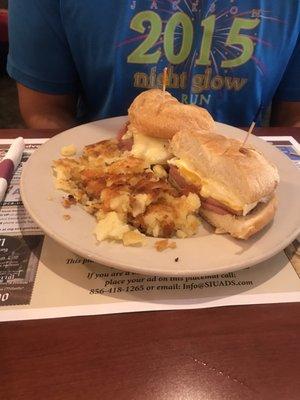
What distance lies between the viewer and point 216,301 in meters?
0.80

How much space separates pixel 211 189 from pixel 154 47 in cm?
75

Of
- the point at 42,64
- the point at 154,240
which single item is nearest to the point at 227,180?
the point at 154,240

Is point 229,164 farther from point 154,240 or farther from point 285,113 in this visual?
point 285,113

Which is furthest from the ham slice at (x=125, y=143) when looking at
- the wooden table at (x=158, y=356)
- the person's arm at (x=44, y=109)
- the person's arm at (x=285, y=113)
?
the person's arm at (x=285, y=113)

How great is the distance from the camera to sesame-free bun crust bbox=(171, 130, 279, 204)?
913 mm

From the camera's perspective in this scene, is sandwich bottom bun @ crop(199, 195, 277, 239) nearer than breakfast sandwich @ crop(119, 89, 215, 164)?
Yes

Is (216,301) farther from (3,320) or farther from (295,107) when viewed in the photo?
(295,107)

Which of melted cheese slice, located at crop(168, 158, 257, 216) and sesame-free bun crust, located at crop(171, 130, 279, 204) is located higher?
sesame-free bun crust, located at crop(171, 130, 279, 204)

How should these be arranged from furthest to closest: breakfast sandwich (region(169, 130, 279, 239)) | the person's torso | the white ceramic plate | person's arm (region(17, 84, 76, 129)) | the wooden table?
1. person's arm (region(17, 84, 76, 129))
2. the person's torso
3. breakfast sandwich (region(169, 130, 279, 239))
4. the white ceramic plate
5. the wooden table

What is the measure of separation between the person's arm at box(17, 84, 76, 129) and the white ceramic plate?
60 centimetres

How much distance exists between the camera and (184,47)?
1521 millimetres

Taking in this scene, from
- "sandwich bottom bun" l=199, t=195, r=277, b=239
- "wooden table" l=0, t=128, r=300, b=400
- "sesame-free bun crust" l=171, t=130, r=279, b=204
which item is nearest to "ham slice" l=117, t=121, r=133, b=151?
"sesame-free bun crust" l=171, t=130, r=279, b=204

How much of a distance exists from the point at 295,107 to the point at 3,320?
153 cm

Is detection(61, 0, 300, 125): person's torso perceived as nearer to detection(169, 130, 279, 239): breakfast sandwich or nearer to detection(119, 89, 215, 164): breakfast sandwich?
detection(119, 89, 215, 164): breakfast sandwich
